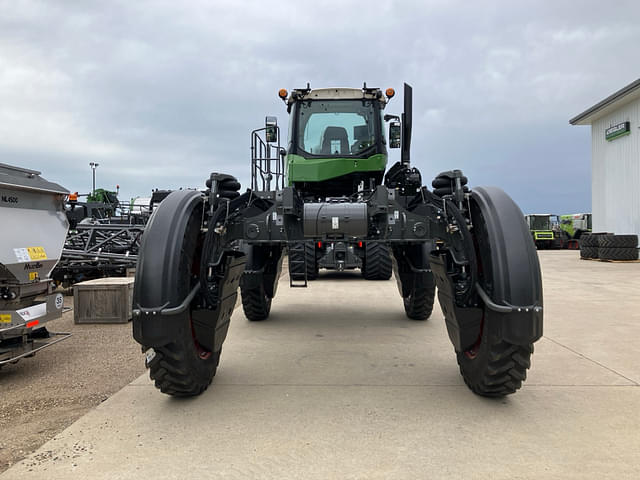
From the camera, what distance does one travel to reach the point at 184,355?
9.88ft

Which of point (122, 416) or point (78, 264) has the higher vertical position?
point (78, 264)

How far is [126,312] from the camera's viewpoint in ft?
21.0

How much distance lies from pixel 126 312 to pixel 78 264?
2.99 meters

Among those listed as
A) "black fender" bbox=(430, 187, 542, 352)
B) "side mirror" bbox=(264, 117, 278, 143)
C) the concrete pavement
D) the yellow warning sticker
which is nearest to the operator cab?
"side mirror" bbox=(264, 117, 278, 143)

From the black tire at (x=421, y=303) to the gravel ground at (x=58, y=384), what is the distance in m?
3.42

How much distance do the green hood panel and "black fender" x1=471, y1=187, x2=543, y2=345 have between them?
8.94 feet

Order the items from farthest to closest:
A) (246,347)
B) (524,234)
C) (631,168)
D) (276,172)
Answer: (631,168)
(276,172)
(246,347)
(524,234)

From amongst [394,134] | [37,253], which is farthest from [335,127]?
[37,253]

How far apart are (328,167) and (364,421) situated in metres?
3.42

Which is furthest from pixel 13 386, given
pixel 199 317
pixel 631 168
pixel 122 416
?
pixel 631 168

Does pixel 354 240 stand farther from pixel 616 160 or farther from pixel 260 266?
pixel 616 160

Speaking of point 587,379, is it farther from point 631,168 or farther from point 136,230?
point 631,168

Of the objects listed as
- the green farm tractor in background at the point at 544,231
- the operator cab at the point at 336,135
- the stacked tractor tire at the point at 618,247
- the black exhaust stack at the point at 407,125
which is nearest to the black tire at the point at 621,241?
the stacked tractor tire at the point at 618,247

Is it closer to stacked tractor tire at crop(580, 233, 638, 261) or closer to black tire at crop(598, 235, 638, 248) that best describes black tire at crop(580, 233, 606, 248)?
stacked tractor tire at crop(580, 233, 638, 261)
